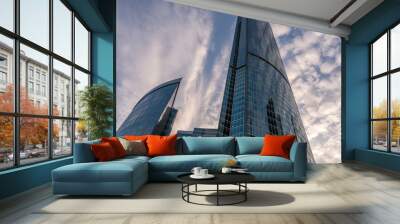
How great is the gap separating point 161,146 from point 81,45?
3.17m

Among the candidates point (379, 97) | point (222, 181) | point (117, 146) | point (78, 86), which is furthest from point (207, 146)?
point (379, 97)

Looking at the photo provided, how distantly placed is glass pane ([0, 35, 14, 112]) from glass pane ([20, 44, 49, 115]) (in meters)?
0.28

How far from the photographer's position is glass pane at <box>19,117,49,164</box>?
4.83m

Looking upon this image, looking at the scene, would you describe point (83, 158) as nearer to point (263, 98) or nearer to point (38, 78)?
point (38, 78)

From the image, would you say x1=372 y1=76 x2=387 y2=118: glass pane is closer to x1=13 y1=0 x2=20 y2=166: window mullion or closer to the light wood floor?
the light wood floor

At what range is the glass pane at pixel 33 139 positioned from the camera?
4832 millimetres

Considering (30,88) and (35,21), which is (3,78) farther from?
(35,21)

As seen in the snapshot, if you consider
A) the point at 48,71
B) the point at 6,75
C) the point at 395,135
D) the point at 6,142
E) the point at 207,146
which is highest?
the point at 48,71

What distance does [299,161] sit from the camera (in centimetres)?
530

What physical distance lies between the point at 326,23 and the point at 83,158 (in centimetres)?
649

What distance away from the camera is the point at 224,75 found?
1817 centimetres

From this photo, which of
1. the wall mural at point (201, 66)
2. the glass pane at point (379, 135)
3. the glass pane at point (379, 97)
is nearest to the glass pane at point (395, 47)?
the glass pane at point (379, 97)

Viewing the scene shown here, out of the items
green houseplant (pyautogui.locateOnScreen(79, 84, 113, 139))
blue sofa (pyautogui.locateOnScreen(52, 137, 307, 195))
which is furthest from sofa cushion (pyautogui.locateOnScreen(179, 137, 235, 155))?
green houseplant (pyautogui.locateOnScreen(79, 84, 113, 139))

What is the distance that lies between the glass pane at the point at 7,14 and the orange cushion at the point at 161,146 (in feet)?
8.99
